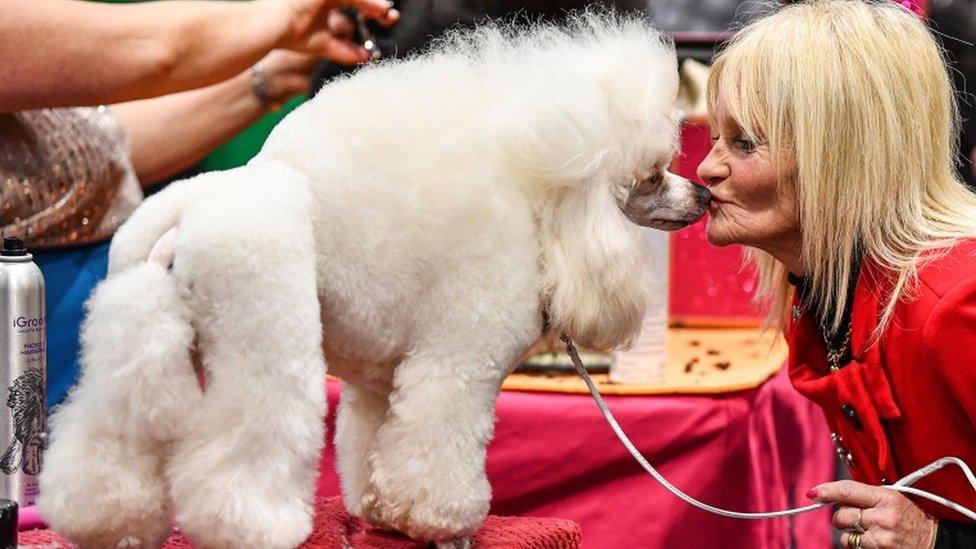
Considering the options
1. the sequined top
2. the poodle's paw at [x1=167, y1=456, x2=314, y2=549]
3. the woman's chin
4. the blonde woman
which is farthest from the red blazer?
the sequined top

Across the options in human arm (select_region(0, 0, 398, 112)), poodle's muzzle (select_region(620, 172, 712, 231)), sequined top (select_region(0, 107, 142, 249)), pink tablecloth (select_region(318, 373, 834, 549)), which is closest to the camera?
poodle's muzzle (select_region(620, 172, 712, 231))

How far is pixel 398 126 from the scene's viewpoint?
2.80ft

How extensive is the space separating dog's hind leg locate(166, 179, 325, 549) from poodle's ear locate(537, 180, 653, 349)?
0.22 meters

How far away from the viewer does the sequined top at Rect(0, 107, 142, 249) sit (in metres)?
1.24

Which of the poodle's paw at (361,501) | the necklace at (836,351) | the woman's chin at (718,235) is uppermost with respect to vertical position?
the woman's chin at (718,235)

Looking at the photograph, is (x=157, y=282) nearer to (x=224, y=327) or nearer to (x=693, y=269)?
(x=224, y=327)

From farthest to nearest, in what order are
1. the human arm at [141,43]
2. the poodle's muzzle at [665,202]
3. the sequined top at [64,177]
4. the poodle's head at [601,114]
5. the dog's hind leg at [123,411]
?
the sequined top at [64,177]
the human arm at [141,43]
the poodle's muzzle at [665,202]
the poodle's head at [601,114]
the dog's hind leg at [123,411]

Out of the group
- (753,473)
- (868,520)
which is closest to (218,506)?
(868,520)

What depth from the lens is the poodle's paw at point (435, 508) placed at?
879mm

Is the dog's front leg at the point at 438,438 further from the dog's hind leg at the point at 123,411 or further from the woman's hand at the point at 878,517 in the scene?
the woman's hand at the point at 878,517

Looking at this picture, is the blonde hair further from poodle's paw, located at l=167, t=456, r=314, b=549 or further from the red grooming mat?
poodle's paw, located at l=167, t=456, r=314, b=549

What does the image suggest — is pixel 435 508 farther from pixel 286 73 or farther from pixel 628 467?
pixel 286 73

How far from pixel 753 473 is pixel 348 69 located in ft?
2.49

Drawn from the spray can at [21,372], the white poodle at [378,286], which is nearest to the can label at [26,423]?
the spray can at [21,372]
